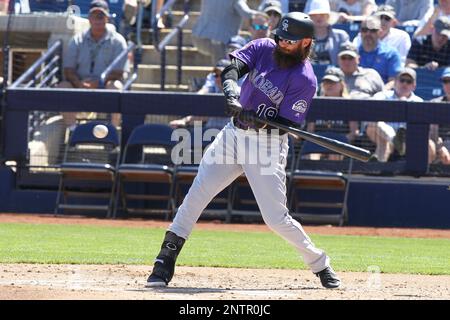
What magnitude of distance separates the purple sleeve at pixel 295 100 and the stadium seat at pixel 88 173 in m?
6.50

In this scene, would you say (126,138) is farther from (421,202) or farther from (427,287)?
(427,287)

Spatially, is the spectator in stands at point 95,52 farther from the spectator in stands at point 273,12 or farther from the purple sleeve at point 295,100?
the purple sleeve at point 295,100

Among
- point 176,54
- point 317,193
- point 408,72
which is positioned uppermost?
point 408,72

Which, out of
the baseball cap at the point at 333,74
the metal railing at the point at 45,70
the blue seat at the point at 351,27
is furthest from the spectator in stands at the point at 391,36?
the metal railing at the point at 45,70

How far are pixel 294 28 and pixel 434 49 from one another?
25.0ft

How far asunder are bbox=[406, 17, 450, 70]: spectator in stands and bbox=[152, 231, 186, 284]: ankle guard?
7591 mm

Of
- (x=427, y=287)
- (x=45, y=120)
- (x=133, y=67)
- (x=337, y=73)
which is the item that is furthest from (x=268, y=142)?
(x=133, y=67)

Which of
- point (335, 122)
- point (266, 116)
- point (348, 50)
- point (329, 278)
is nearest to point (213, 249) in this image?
point (329, 278)

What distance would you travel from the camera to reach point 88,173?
13.5 meters

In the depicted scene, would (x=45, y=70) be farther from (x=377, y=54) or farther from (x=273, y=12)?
(x=377, y=54)

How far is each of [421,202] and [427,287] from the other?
5583 millimetres

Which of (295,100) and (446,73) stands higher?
(295,100)
